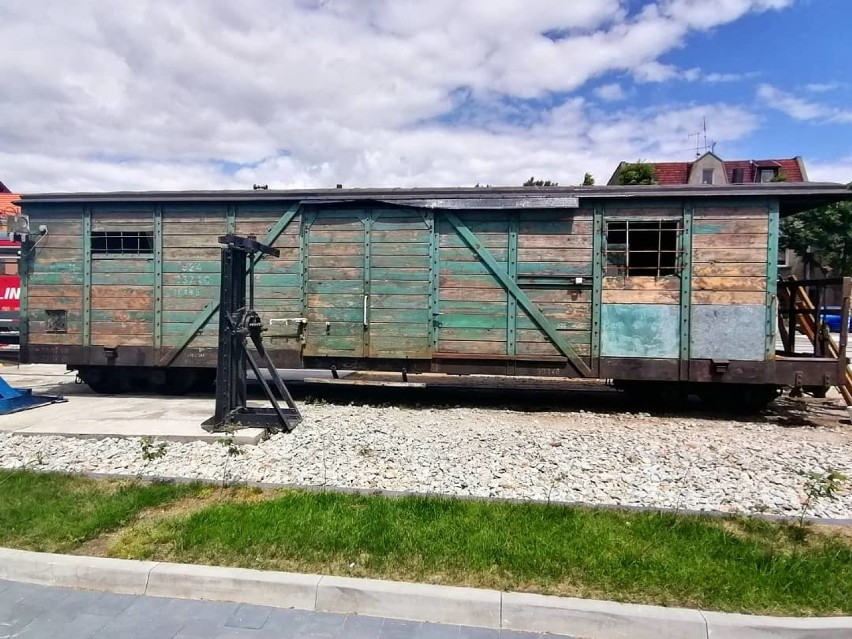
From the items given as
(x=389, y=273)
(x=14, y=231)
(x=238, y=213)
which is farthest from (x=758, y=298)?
(x=14, y=231)

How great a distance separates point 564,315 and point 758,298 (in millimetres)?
2554

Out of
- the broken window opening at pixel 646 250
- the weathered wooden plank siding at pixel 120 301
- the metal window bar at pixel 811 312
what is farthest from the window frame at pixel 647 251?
the weathered wooden plank siding at pixel 120 301

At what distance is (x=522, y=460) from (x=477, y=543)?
1942mm

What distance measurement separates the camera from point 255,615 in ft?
9.96

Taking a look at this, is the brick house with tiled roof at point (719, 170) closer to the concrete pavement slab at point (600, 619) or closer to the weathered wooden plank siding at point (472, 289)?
the weathered wooden plank siding at point (472, 289)

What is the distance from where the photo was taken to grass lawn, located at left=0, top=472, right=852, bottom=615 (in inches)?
124

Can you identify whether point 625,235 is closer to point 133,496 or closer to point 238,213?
point 238,213

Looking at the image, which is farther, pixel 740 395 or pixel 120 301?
pixel 120 301

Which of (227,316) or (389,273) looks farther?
(389,273)

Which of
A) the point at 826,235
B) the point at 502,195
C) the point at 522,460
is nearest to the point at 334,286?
the point at 502,195

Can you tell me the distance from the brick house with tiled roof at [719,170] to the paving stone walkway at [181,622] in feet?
151

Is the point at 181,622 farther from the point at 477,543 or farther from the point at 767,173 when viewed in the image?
the point at 767,173

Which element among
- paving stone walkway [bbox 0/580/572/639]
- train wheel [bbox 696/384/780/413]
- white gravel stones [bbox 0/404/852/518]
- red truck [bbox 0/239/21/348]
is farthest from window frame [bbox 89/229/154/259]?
train wheel [bbox 696/384/780/413]

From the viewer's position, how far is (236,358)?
675cm
